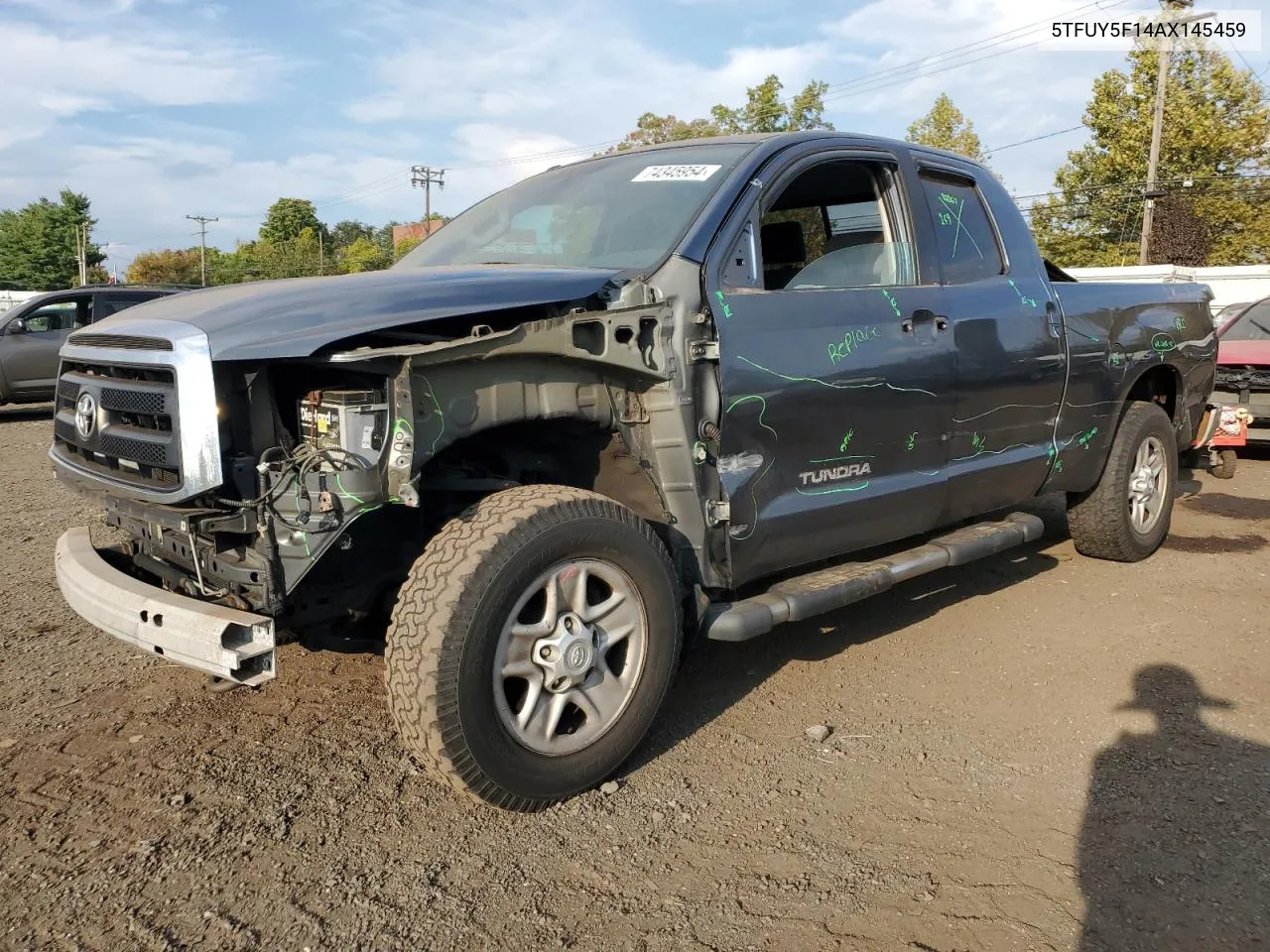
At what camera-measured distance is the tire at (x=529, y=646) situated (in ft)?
8.73

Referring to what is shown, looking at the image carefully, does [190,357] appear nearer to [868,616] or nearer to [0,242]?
[868,616]

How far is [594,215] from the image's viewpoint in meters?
3.88

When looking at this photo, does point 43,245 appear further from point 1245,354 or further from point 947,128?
point 1245,354

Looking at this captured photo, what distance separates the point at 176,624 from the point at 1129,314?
498 centimetres

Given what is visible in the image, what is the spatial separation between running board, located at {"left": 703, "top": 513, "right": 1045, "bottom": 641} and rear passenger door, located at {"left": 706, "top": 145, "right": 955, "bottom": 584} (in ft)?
0.33

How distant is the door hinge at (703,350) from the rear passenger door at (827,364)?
36mm

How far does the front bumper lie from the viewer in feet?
8.40

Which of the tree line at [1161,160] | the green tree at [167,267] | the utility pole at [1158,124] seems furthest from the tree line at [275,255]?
the utility pole at [1158,124]

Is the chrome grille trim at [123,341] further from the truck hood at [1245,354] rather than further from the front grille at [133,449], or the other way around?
the truck hood at [1245,354]

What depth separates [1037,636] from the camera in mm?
4598

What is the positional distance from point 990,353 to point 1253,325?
24.8 feet

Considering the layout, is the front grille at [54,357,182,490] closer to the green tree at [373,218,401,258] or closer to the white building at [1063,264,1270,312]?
the white building at [1063,264,1270,312]

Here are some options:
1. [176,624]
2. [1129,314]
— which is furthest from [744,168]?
[1129,314]

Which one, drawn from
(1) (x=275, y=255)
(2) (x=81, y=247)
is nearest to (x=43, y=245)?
(2) (x=81, y=247)
